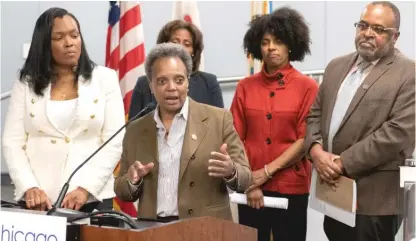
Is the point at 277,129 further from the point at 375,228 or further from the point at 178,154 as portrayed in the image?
the point at 178,154

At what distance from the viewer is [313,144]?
10.1 ft

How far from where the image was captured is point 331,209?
2.99m

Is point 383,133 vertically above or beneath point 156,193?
above

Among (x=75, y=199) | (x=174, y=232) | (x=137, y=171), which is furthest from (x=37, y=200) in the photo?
(x=174, y=232)

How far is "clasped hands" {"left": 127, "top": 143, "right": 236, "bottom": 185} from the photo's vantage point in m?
2.42

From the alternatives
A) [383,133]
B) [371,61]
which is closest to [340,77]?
[371,61]

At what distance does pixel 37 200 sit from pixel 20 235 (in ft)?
3.16

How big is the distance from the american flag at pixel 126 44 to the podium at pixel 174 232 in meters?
2.44

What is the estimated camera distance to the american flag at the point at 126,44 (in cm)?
452

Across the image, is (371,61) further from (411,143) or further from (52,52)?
(52,52)

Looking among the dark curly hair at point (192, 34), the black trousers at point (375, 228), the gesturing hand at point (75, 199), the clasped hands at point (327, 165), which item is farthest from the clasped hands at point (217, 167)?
the dark curly hair at point (192, 34)

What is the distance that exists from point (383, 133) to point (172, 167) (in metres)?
0.89

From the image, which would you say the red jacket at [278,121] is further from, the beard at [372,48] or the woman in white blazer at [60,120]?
the woman in white blazer at [60,120]

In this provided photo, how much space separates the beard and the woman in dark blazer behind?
812 mm
